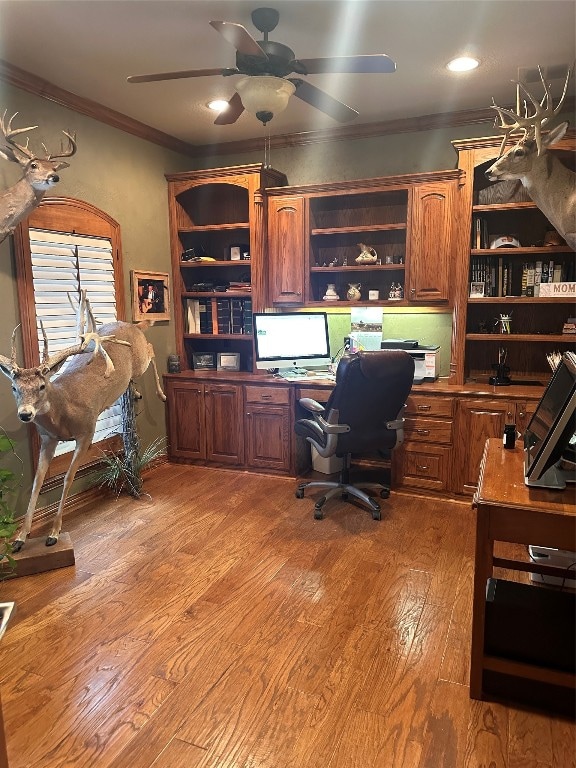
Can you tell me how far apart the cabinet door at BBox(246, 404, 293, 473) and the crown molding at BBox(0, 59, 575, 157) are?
2.29m

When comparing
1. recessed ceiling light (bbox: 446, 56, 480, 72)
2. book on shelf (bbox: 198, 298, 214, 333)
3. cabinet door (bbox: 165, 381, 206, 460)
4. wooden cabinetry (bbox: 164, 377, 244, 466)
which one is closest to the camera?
recessed ceiling light (bbox: 446, 56, 480, 72)

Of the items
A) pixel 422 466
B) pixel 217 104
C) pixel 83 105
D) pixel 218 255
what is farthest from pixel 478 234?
pixel 83 105

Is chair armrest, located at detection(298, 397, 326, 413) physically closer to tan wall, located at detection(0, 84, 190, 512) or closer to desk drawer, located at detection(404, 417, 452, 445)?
desk drawer, located at detection(404, 417, 452, 445)

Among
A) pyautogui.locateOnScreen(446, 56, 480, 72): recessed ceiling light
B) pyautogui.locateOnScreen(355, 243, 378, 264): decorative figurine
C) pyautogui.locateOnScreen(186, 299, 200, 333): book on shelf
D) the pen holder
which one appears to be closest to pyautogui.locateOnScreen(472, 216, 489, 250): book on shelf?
pyautogui.locateOnScreen(355, 243, 378, 264): decorative figurine

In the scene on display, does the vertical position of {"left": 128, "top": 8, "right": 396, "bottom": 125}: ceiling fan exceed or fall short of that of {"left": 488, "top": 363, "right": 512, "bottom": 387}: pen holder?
it exceeds it

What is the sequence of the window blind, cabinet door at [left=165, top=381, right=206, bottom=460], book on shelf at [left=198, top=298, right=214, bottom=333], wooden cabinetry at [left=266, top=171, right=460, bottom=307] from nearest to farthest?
the window blind, wooden cabinetry at [left=266, top=171, right=460, bottom=307], cabinet door at [left=165, top=381, right=206, bottom=460], book on shelf at [left=198, top=298, right=214, bottom=333]

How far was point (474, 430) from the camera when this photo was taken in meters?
3.65

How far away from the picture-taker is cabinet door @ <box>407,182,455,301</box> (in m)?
3.81

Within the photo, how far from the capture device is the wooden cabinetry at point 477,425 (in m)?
3.53

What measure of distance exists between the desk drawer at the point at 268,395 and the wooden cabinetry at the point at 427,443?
3.14 ft

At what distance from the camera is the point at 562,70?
124 inches

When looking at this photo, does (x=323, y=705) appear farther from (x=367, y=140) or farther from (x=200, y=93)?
(x=367, y=140)

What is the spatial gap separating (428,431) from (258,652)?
6.93 feet

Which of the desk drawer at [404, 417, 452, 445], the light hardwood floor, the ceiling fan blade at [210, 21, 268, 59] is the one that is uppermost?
the ceiling fan blade at [210, 21, 268, 59]
